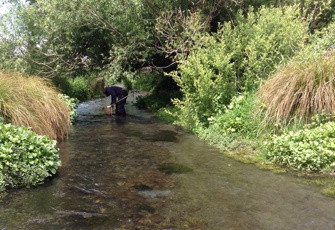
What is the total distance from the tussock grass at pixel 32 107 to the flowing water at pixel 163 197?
2.75 ft

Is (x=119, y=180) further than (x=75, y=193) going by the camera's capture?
Yes

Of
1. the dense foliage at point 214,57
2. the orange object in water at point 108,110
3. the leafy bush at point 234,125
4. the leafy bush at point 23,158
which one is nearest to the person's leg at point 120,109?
the orange object in water at point 108,110

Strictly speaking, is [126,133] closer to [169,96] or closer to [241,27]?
[241,27]

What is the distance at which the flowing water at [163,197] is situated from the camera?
3.99 meters

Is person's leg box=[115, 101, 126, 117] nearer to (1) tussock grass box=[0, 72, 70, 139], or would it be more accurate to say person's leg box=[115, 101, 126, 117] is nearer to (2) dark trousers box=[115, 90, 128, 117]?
(2) dark trousers box=[115, 90, 128, 117]

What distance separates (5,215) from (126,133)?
537 cm

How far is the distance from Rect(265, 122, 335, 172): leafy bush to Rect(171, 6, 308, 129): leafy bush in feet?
8.26

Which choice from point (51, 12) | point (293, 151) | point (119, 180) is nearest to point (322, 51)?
point (293, 151)

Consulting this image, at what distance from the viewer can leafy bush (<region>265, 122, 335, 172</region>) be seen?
18.1 feet

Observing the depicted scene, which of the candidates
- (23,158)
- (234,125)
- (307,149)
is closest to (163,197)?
(23,158)

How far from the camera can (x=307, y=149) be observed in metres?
5.63

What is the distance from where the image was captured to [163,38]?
39.4ft

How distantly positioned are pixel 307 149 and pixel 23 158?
447 centimetres

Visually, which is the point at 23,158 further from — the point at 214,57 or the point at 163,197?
the point at 214,57
